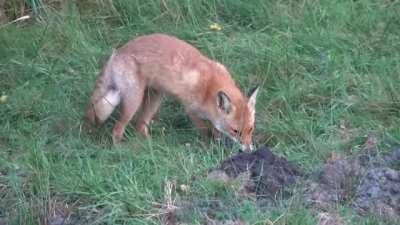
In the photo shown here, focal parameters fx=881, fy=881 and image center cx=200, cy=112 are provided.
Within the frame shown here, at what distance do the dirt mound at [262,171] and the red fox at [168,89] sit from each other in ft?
3.35

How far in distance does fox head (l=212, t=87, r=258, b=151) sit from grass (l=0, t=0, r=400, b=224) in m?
0.13

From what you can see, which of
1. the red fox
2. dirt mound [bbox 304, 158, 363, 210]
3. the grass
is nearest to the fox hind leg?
the red fox

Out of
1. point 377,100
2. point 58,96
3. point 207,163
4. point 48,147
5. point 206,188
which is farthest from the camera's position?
point 58,96

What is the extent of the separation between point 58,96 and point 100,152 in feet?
4.36

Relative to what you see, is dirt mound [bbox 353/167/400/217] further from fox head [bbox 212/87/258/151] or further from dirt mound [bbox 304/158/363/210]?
fox head [bbox 212/87/258/151]

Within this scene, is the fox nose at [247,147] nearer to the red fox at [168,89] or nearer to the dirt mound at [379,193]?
the red fox at [168,89]

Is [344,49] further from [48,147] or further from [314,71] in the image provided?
[48,147]

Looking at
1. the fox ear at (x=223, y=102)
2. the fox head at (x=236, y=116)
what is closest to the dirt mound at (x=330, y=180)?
the fox head at (x=236, y=116)

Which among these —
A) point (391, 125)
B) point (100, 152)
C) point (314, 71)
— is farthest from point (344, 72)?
point (100, 152)

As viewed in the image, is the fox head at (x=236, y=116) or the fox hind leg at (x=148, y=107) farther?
the fox hind leg at (x=148, y=107)

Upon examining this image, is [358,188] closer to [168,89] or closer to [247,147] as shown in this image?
[247,147]

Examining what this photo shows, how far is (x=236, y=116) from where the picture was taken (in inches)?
300

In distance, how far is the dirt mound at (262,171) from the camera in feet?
19.6

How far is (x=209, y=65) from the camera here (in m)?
7.77
